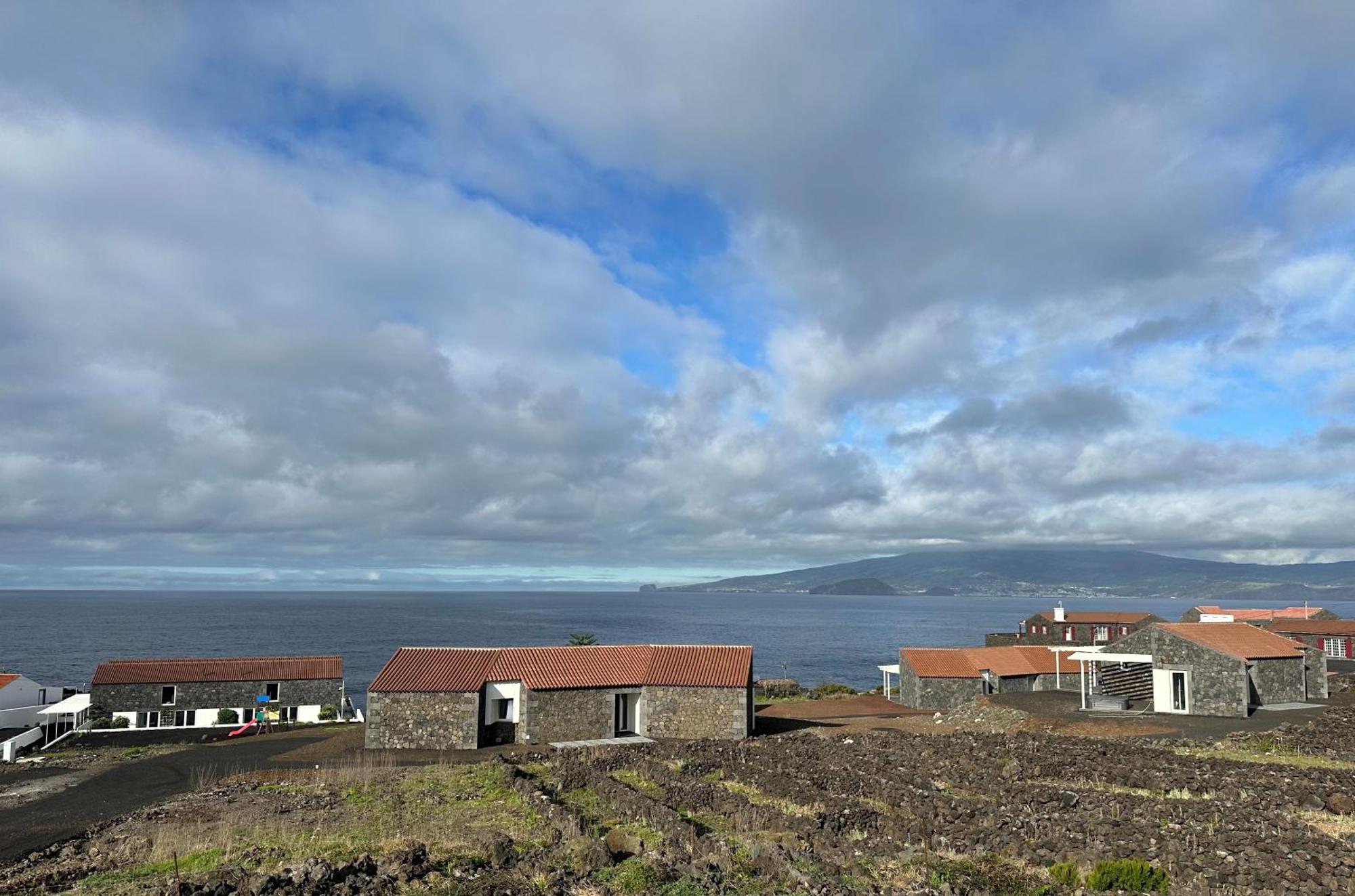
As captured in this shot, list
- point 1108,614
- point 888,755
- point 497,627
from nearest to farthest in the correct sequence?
point 888,755
point 1108,614
point 497,627

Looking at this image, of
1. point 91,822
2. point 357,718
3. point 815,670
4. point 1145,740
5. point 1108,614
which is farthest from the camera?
point 815,670

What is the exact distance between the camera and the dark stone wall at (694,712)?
39.0 m

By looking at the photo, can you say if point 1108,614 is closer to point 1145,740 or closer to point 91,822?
point 1145,740

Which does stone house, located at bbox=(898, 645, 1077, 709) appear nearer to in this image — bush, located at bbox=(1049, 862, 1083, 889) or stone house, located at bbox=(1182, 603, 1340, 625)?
stone house, located at bbox=(1182, 603, 1340, 625)

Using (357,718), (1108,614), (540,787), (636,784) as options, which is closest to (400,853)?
(540,787)

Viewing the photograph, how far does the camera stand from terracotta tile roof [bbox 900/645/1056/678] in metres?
51.6

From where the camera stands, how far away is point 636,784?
27781mm

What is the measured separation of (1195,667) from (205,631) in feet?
486

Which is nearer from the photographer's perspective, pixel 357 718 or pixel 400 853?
pixel 400 853

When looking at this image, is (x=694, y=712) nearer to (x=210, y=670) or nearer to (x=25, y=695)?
(x=210, y=670)

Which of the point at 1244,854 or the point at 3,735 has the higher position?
the point at 1244,854

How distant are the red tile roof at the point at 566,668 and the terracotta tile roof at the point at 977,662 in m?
15.3

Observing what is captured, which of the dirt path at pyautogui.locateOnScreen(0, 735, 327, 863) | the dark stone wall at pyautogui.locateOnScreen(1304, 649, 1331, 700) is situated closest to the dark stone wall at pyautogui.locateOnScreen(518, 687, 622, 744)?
the dirt path at pyautogui.locateOnScreen(0, 735, 327, 863)

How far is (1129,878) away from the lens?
16312 millimetres
